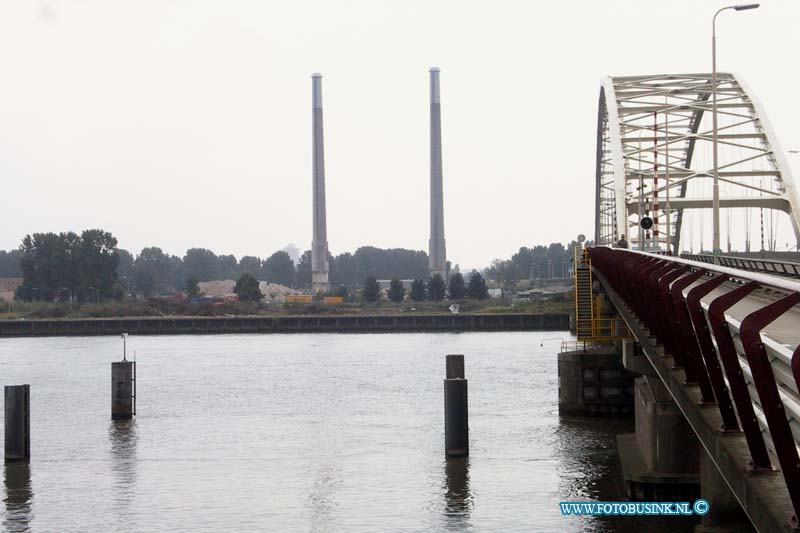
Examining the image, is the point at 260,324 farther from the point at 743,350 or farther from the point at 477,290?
the point at 743,350

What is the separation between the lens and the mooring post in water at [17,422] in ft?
106

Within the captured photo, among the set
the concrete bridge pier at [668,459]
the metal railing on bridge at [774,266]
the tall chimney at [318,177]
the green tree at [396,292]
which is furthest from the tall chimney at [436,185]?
the concrete bridge pier at [668,459]

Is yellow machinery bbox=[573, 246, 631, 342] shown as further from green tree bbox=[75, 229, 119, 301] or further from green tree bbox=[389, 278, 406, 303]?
green tree bbox=[75, 229, 119, 301]

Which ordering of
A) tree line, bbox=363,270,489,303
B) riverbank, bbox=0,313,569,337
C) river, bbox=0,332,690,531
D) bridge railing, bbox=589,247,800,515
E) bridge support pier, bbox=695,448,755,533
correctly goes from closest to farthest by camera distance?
1. bridge railing, bbox=589,247,800,515
2. bridge support pier, bbox=695,448,755,533
3. river, bbox=0,332,690,531
4. riverbank, bbox=0,313,569,337
5. tree line, bbox=363,270,489,303

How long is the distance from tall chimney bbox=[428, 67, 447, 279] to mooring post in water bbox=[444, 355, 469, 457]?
13711 centimetres

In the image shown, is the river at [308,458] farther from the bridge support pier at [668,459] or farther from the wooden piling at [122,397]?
the bridge support pier at [668,459]

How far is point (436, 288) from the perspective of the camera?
177250 mm

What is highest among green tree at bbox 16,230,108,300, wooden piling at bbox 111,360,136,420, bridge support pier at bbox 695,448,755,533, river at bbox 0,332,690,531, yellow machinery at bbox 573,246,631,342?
green tree at bbox 16,230,108,300

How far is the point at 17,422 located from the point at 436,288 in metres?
145

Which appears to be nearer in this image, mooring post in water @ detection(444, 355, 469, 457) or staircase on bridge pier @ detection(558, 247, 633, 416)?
mooring post in water @ detection(444, 355, 469, 457)

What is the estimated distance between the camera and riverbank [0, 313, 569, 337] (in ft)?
468

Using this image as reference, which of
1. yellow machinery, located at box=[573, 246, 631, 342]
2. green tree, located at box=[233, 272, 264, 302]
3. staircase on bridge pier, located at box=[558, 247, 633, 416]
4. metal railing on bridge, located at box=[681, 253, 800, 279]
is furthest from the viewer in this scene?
green tree, located at box=[233, 272, 264, 302]

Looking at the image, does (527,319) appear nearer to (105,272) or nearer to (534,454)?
(105,272)

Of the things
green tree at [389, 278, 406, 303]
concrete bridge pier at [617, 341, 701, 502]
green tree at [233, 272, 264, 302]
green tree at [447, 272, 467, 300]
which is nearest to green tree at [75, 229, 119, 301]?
green tree at [233, 272, 264, 302]
